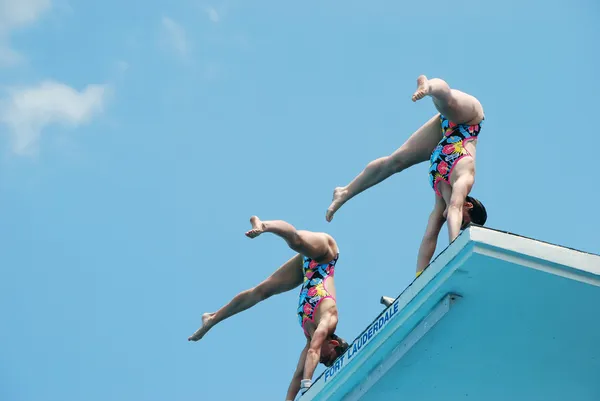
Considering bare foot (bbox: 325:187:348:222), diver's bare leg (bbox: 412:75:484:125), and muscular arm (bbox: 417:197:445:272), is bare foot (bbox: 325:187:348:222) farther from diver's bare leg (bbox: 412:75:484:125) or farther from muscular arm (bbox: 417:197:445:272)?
diver's bare leg (bbox: 412:75:484:125)

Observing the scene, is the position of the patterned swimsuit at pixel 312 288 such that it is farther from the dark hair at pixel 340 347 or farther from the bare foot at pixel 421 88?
the bare foot at pixel 421 88

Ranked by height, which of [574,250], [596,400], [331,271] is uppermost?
[331,271]

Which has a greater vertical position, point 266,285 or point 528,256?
point 266,285

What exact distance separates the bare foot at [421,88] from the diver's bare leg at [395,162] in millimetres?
1320

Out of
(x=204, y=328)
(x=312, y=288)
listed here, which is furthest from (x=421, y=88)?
(x=204, y=328)

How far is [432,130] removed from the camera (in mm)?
13281

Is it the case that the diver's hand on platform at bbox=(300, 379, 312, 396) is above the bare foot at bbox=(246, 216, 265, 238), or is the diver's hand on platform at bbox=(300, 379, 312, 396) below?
below

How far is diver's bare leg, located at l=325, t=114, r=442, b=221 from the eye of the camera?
13.3 metres

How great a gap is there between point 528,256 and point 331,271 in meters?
3.99

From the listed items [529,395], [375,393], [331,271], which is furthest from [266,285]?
[529,395]

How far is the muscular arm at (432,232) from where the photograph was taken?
12.6 meters

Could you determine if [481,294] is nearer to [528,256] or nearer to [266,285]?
[528,256]

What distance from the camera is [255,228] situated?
498 inches

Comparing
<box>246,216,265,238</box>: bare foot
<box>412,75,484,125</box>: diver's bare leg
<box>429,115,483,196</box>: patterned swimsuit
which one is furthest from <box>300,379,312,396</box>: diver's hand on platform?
<box>412,75,484,125</box>: diver's bare leg
